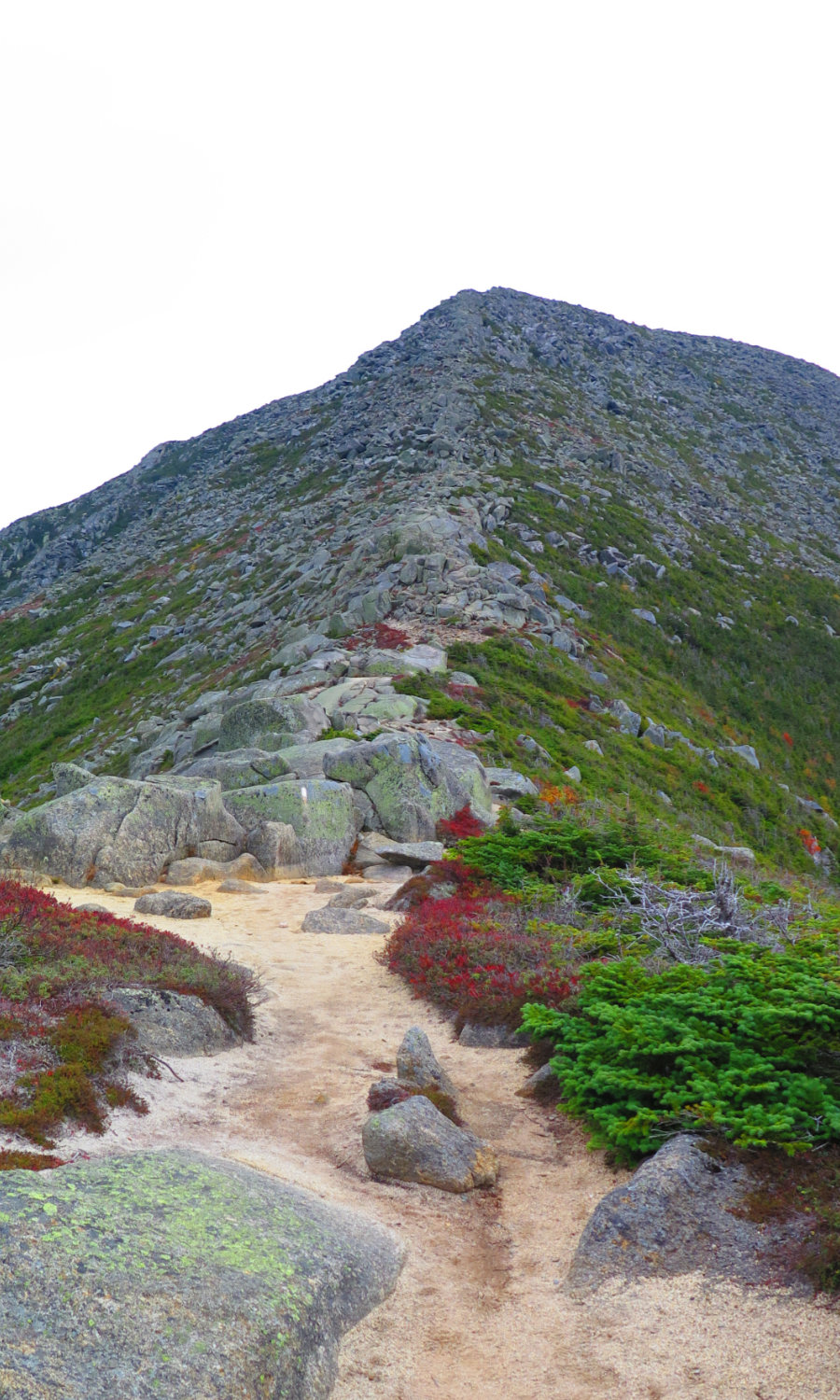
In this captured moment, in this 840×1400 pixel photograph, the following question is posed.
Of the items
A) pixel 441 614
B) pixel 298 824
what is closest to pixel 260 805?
pixel 298 824

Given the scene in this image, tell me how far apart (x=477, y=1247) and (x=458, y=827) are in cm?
1419

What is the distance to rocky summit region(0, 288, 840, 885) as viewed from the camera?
21.3 m

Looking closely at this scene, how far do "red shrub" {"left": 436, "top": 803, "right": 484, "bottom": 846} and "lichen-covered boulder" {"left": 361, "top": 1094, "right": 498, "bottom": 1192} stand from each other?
505 inches

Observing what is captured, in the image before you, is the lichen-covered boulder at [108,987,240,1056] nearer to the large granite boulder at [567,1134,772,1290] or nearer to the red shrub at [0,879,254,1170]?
the red shrub at [0,879,254,1170]

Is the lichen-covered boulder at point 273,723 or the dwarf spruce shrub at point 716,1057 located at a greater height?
the lichen-covered boulder at point 273,723

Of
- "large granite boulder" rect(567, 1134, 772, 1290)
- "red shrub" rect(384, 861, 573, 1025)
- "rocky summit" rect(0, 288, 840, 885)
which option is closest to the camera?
"large granite boulder" rect(567, 1134, 772, 1290)

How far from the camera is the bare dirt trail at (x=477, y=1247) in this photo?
4344mm

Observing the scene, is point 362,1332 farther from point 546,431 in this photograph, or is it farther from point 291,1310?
point 546,431

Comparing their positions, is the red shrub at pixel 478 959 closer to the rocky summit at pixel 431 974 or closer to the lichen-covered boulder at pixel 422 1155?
the rocky summit at pixel 431 974

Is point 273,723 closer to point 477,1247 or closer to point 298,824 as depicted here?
point 298,824

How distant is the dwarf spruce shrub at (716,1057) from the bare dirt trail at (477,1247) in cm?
53

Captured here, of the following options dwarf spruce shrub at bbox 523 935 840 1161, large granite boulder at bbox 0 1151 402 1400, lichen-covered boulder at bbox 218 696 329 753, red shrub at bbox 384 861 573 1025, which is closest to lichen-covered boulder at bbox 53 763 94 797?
lichen-covered boulder at bbox 218 696 329 753

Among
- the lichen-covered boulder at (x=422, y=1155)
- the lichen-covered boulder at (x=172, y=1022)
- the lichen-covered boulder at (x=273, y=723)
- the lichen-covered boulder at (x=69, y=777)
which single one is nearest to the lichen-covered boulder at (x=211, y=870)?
the lichen-covered boulder at (x=69, y=777)

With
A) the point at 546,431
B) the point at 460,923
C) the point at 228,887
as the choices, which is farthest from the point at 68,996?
the point at 546,431
